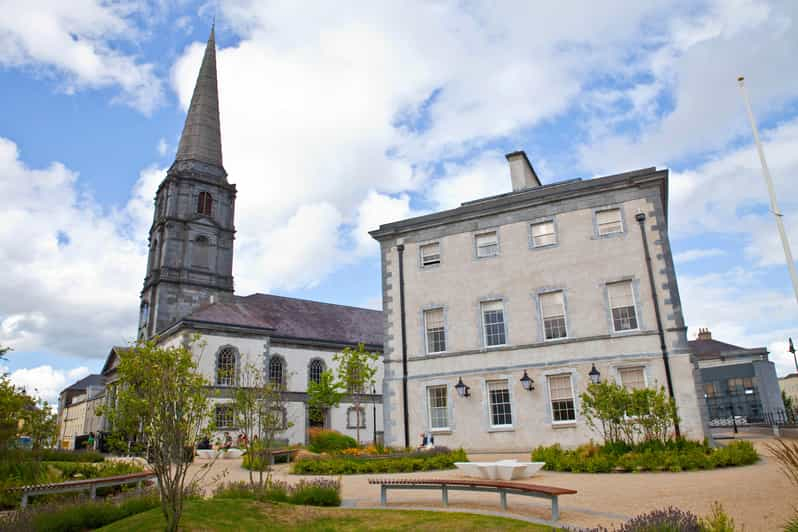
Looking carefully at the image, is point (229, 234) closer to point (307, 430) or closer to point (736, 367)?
point (307, 430)

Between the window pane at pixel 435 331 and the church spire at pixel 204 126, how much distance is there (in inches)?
1526

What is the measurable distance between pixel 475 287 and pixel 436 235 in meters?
3.41

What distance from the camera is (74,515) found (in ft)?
31.6

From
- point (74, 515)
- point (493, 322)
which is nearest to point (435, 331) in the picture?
point (493, 322)

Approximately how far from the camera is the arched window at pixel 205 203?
176ft

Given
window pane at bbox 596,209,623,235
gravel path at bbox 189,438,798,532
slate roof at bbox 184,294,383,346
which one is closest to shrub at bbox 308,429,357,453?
gravel path at bbox 189,438,798,532

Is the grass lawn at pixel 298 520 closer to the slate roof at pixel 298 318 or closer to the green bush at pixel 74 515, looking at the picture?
the green bush at pixel 74 515

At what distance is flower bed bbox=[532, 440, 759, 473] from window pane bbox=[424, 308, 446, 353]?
9.22 meters

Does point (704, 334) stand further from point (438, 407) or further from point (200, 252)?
point (200, 252)

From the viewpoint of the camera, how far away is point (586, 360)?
2219 centimetres

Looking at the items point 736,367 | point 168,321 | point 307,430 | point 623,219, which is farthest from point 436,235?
point 736,367

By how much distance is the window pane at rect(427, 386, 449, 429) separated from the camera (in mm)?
24219

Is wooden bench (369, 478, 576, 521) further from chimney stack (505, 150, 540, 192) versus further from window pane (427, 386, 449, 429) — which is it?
chimney stack (505, 150, 540, 192)

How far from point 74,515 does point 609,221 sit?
69.3ft
